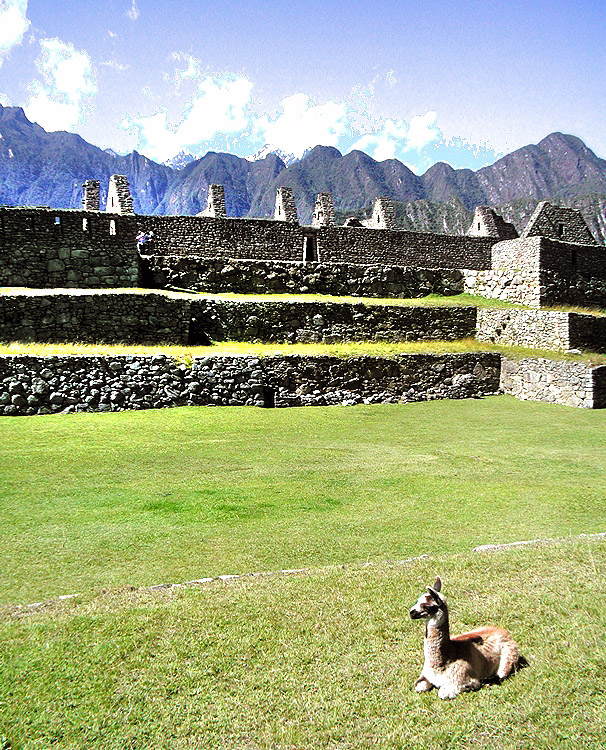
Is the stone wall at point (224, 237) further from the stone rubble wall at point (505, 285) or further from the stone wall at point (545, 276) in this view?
the stone wall at point (545, 276)

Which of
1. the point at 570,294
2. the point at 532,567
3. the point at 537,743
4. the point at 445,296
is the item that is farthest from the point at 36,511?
the point at 570,294

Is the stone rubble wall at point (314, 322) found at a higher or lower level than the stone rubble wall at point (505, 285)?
lower

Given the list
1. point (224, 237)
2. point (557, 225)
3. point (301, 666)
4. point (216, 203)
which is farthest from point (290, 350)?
point (557, 225)

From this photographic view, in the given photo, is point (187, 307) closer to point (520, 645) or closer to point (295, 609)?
point (295, 609)

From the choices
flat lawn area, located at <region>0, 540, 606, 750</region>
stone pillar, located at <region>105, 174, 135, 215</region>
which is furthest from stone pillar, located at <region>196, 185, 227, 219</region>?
flat lawn area, located at <region>0, 540, 606, 750</region>

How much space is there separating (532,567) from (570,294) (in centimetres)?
1516

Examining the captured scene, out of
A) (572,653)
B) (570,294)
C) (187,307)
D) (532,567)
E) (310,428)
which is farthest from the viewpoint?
(570,294)

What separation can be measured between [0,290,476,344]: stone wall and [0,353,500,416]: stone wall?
204 cm

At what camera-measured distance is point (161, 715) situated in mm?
3148

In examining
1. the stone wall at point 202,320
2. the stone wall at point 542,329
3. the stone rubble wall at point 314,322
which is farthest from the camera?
the stone wall at point 542,329

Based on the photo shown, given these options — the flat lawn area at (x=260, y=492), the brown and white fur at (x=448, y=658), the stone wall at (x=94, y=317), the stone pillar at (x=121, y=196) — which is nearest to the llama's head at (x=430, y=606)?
the brown and white fur at (x=448, y=658)

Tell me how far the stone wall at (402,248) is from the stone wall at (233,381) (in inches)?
239

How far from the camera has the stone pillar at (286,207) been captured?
61.5 ft

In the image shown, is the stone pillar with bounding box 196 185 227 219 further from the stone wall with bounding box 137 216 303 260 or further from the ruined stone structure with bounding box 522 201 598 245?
the ruined stone structure with bounding box 522 201 598 245
